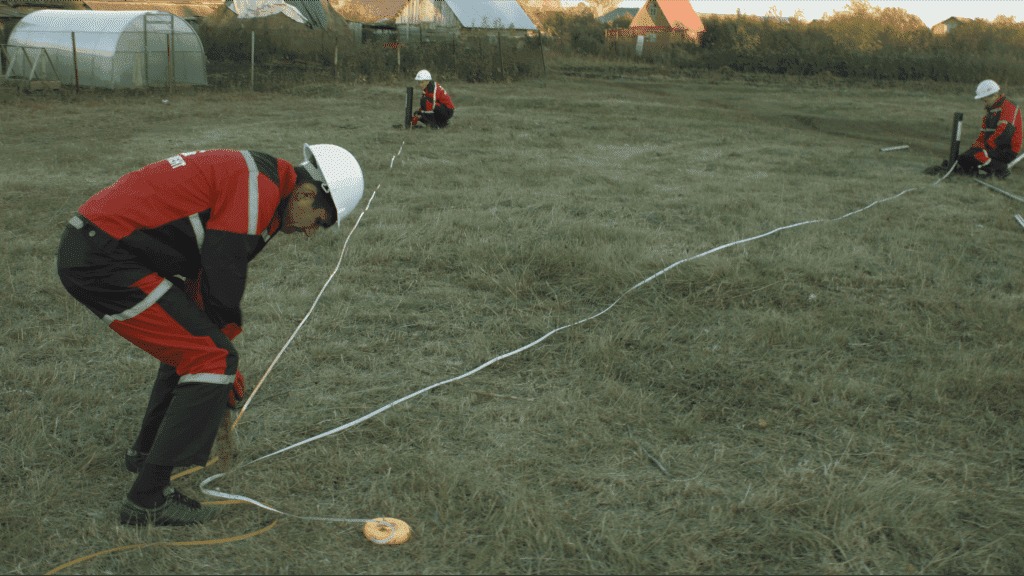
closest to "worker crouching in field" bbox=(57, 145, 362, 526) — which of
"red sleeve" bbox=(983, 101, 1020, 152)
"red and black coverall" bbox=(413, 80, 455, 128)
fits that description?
"red sleeve" bbox=(983, 101, 1020, 152)

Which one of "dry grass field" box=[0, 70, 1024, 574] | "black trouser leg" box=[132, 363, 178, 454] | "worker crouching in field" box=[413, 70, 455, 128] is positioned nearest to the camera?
"dry grass field" box=[0, 70, 1024, 574]

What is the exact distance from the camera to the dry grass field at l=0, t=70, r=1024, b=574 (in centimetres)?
315

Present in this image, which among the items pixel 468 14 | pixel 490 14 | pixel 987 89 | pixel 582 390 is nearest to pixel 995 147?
pixel 987 89

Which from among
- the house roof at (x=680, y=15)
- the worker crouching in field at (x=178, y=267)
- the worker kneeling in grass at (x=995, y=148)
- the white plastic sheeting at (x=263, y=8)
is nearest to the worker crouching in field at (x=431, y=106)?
the worker kneeling in grass at (x=995, y=148)

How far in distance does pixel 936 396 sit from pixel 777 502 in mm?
1510

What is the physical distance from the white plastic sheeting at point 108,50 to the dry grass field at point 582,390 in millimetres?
9818

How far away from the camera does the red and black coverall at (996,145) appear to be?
10859mm

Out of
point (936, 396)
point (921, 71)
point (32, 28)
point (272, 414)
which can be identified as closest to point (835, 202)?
point (936, 396)

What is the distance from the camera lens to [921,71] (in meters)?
29.8

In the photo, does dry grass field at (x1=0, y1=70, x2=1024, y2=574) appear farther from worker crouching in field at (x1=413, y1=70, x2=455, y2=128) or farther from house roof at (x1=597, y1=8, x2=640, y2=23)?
house roof at (x1=597, y1=8, x2=640, y2=23)

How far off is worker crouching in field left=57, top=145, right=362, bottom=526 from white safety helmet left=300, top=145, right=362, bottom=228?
0.33 feet

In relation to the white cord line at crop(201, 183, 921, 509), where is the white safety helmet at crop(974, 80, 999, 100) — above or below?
above

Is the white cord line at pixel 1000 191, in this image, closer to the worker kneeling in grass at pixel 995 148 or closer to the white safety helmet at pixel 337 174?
the worker kneeling in grass at pixel 995 148

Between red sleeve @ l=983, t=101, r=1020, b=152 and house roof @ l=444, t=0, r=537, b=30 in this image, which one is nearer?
red sleeve @ l=983, t=101, r=1020, b=152
